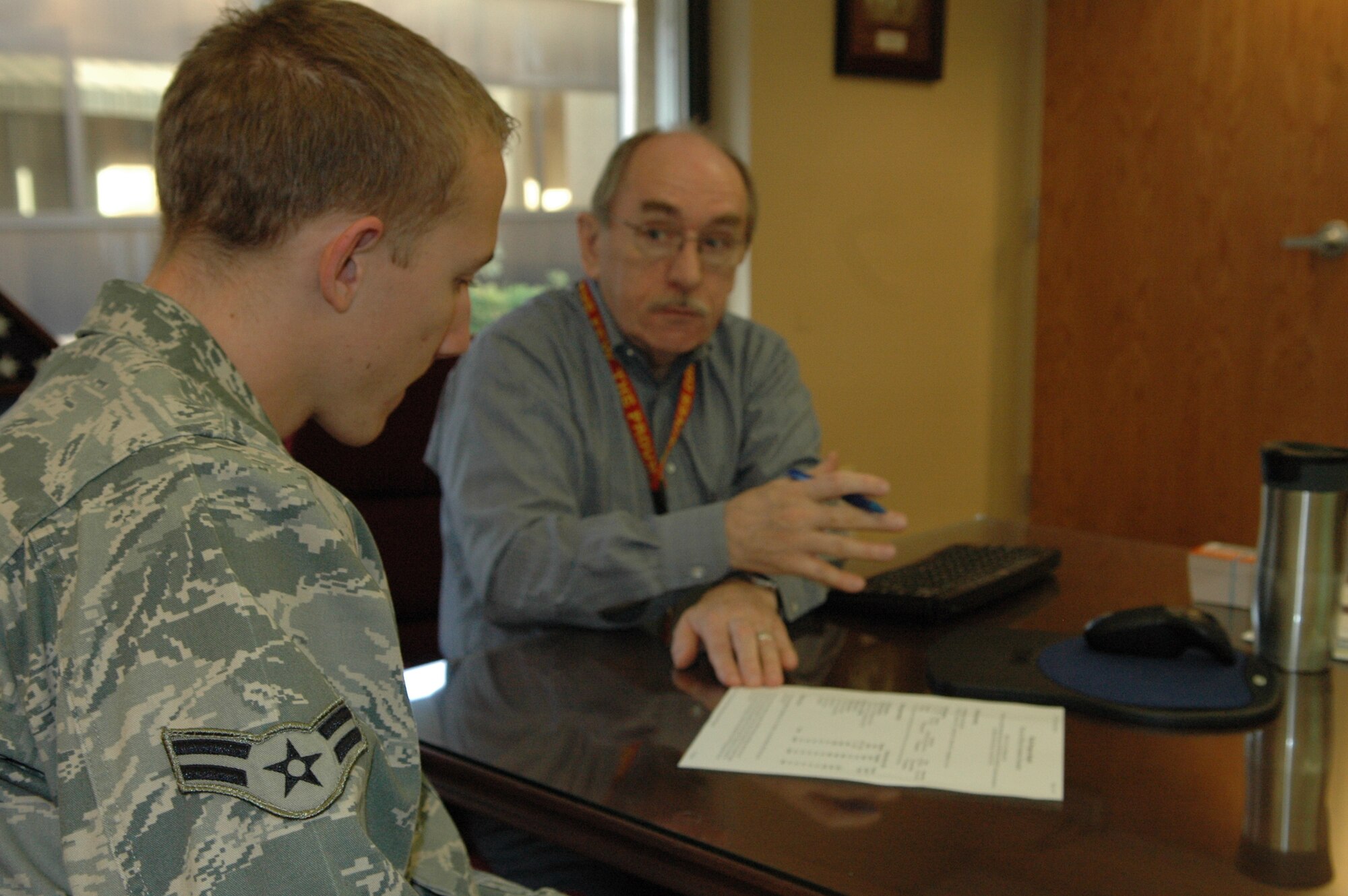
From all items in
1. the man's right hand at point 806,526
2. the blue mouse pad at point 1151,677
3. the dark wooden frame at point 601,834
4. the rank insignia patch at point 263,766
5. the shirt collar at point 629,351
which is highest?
the shirt collar at point 629,351

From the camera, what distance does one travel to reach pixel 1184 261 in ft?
11.1

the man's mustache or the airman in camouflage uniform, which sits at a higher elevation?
the man's mustache

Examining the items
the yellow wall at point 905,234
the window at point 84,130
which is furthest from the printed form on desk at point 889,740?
the yellow wall at point 905,234

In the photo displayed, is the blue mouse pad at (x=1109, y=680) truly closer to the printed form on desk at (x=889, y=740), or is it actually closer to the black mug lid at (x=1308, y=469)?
the printed form on desk at (x=889, y=740)

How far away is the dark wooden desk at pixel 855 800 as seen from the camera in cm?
74

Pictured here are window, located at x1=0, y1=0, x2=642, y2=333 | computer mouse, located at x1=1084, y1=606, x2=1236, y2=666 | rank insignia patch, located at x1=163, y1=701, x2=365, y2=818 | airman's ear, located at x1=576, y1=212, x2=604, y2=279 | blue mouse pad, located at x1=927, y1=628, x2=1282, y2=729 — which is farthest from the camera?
window, located at x1=0, y1=0, x2=642, y2=333

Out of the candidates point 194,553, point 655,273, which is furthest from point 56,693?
point 655,273

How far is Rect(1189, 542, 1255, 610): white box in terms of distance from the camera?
4.47ft

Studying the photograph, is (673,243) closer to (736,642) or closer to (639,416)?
(639,416)

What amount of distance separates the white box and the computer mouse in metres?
0.28

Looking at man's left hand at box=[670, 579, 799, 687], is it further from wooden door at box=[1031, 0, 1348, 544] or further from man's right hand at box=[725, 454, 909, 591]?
wooden door at box=[1031, 0, 1348, 544]

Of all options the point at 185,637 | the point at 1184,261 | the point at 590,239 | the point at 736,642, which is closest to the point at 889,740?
the point at 736,642

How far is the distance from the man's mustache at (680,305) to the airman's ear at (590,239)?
0.46 feet

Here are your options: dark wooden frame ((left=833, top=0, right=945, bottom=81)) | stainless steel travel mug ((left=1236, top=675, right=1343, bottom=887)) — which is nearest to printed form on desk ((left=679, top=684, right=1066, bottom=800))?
stainless steel travel mug ((left=1236, top=675, right=1343, bottom=887))
